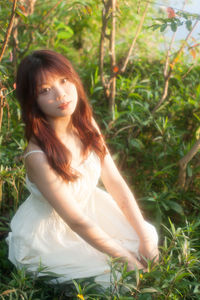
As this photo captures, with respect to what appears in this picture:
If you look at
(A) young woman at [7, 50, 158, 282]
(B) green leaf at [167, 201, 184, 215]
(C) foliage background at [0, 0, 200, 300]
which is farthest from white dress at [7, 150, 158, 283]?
(B) green leaf at [167, 201, 184, 215]

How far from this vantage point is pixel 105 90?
111 inches

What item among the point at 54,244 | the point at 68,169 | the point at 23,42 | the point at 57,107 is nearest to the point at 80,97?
the point at 57,107

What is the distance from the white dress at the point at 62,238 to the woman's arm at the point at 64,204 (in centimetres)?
7

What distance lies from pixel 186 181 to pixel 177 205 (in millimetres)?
292

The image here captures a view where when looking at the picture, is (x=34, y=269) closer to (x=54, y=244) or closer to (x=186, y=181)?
(x=54, y=244)

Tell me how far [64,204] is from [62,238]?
0.29 m

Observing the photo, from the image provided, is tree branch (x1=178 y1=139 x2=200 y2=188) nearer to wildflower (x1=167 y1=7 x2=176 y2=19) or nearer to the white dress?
the white dress

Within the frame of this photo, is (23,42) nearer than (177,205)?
No

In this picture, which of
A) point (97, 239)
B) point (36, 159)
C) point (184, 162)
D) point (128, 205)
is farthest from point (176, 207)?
point (36, 159)

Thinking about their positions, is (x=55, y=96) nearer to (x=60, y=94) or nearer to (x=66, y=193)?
(x=60, y=94)

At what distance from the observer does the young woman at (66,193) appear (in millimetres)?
1581

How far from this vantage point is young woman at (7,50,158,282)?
5.19 ft

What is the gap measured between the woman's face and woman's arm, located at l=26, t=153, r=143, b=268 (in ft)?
0.74

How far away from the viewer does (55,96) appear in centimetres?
156
